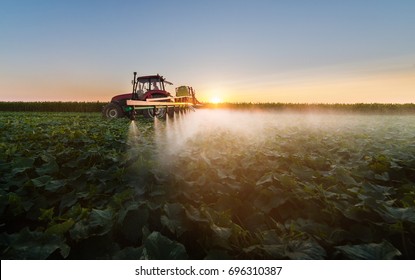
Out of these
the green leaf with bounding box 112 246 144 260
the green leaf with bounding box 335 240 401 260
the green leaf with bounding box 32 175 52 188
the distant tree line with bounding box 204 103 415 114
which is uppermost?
the distant tree line with bounding box 204 103 415 114

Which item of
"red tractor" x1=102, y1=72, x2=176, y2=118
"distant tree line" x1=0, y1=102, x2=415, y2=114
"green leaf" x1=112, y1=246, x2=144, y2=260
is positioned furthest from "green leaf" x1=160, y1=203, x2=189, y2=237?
"distant tree line" x1=0, y1=102, x2=415, y2=114

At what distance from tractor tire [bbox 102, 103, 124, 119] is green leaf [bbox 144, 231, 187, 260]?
1767 cm

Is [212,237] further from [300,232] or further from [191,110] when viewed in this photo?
[191,110]

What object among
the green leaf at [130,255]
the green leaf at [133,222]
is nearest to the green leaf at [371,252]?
the green leaf at [130,255]

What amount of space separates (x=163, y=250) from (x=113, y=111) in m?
18.3

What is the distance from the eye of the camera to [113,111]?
1819cm

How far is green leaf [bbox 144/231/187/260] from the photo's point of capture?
4.22ft

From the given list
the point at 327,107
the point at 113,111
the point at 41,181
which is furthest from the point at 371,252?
the point at 327,107

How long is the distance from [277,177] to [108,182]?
1745 mm

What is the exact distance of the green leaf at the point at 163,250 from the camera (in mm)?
1286

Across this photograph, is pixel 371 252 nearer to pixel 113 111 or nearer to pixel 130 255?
pixel 130 255

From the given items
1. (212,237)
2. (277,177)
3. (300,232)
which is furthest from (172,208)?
(277,177)

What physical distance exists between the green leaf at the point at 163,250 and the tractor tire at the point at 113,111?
17.7 m

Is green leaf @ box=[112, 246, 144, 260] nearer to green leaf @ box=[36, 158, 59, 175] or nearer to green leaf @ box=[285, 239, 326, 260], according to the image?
green leaf @ box=[285, 239, 326, 260]
